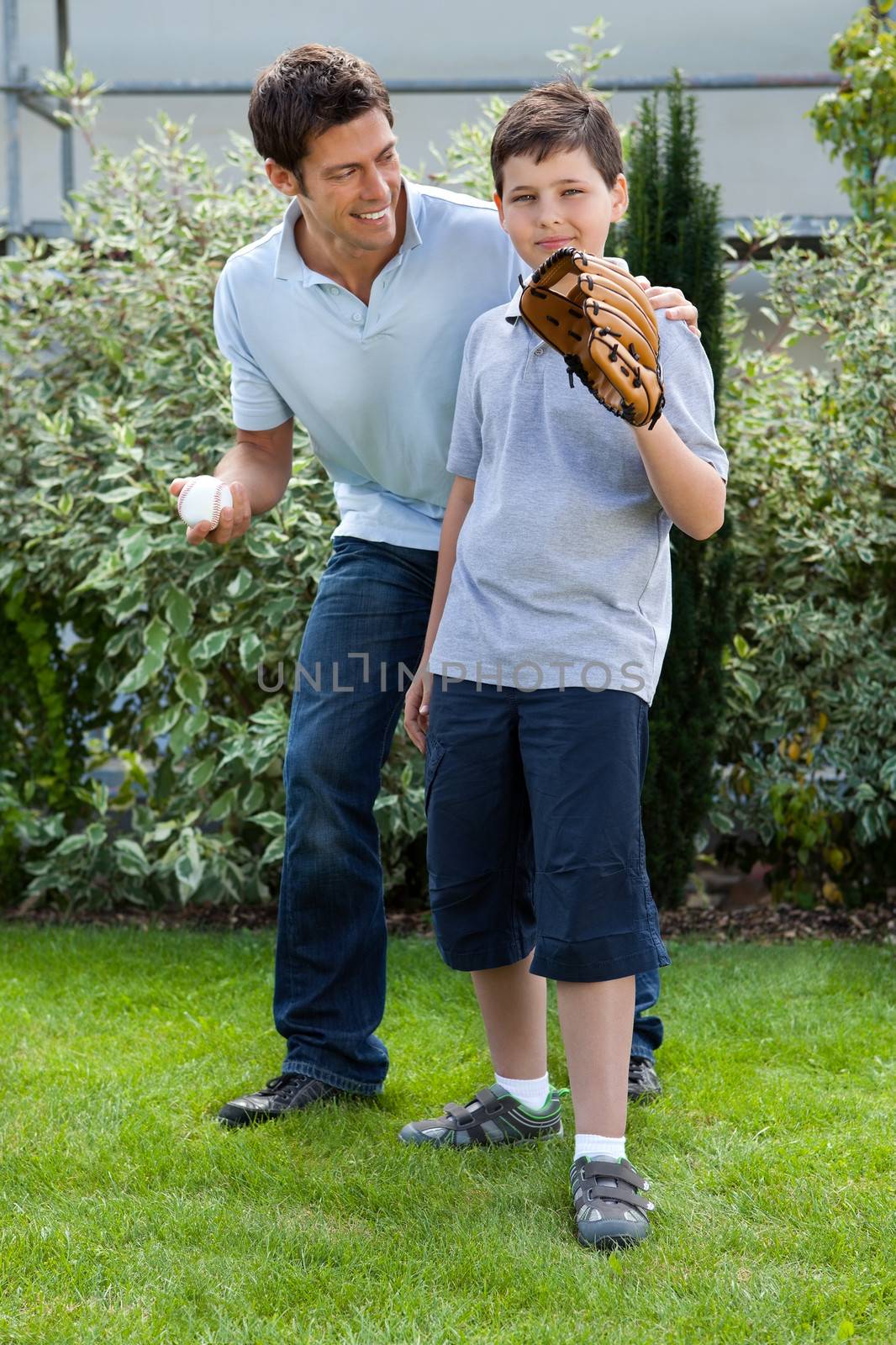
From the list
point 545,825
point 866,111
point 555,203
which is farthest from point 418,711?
point 866,111

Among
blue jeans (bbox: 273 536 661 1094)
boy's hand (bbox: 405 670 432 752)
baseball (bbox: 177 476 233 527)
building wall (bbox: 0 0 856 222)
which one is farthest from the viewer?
building wall (bbox: 0 0 856 222)

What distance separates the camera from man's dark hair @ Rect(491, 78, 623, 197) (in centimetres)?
209

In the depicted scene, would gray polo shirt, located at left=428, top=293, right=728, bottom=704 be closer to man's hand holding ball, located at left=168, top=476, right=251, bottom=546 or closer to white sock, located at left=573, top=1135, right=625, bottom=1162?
man's hand holding ball, located at left=168, top=476, right=251, bottom=546

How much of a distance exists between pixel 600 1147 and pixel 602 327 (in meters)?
1.24

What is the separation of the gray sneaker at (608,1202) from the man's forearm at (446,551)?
34.8 inches

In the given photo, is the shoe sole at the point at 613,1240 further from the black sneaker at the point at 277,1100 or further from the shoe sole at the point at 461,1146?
the black sneaker at the point at 277,1100

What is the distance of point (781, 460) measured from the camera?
4.10m

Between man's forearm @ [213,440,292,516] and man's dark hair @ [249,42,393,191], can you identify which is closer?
man's dark hair @ [249,42,393,191]

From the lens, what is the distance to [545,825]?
2100 millimetres

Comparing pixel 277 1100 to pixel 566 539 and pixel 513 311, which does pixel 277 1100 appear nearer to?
pixel 566 539

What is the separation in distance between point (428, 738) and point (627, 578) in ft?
1.46

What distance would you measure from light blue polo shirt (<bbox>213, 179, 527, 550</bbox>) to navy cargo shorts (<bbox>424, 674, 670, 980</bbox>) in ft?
1.56

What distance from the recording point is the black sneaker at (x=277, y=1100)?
2.48 metres

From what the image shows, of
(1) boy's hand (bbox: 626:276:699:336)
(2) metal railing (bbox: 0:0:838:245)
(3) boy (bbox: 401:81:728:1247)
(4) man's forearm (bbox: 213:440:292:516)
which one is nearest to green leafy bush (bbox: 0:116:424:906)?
(4) man's forearm (bbox: 213:440:292:516)
